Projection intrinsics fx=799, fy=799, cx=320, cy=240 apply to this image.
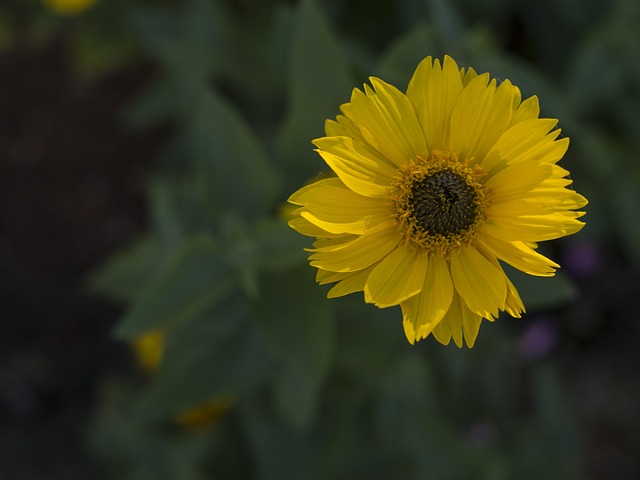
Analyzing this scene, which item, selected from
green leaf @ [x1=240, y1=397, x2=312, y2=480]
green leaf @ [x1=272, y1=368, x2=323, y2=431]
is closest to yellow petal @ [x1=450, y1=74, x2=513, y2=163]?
green leaf @ [x1=272, y1=368, x2=323, y2=431]

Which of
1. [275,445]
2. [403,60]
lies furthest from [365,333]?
[403,60]

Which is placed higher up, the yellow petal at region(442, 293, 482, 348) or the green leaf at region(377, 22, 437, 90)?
the green leaf at region(377, 22, 437, 90)

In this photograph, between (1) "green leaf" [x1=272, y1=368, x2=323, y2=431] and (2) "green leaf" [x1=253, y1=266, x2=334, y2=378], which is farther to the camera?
(1) "green leaf" [x1=272, y1=368, x2=323, y2=431]

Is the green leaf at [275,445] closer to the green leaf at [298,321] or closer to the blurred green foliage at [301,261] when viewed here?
the blurred green foliage at [301,261]

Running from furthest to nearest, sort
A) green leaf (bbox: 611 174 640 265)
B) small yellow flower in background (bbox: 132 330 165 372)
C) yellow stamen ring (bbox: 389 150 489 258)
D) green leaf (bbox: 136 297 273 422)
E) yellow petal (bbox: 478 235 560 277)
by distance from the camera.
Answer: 1. green leaf (bbox: 611 174 640 265)
2. small yellow flower in background (bbox: 132 330 165 372)
3. green leaf (bbox: 136 297 273 422)
4. yellow stamen ring (bbox: 389 150 489 258)
5. yellow petal (bbox: 478 235 560 277)

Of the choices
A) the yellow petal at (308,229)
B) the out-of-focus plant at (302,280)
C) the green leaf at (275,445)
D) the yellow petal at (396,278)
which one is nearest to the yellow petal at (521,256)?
the yellow petal at (396,278)

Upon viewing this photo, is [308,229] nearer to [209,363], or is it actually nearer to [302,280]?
[302,280]

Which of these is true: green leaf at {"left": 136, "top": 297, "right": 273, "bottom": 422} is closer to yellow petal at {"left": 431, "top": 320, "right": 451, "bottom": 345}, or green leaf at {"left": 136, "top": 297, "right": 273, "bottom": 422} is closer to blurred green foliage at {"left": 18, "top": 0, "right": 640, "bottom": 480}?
blurred green foliage at {"left": 18, "top": 0, "right": 640, "bottom": 480}
